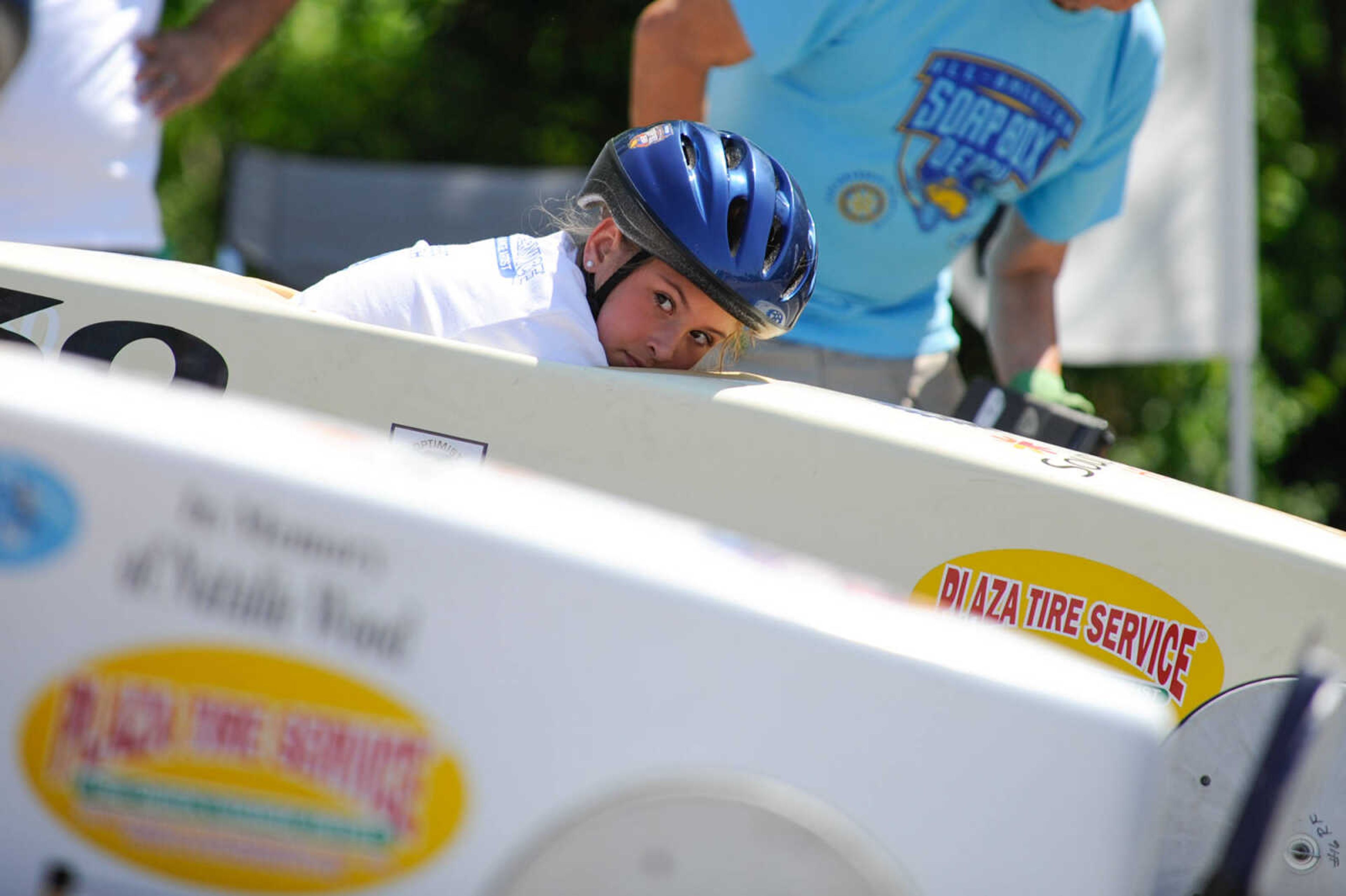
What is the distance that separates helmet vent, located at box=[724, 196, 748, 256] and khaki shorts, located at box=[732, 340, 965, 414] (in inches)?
18.3

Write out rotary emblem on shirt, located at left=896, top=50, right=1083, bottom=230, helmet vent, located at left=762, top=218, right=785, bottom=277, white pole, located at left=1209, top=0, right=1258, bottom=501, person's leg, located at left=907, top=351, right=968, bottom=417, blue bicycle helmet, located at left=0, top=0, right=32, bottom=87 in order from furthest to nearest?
white pole, located at left=1209, top=0, right=1258, bottom=501, person's leg, located at left=907, top=351, right=968, bottom=417, rotary emblem on shirt, located at left=896, top=50, right=1083, bottom=230, blue bicycle helmet, located at left=0, top=0, right=32, bottom=87, helmet vent, located at left=762, top=218, right=785, bottom=277

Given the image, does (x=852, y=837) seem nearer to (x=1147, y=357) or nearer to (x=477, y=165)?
(x=1147, y=357)

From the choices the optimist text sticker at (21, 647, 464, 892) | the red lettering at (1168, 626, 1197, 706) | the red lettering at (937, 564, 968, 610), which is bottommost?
the optimist text sticker at (21, 647, 464, 892)

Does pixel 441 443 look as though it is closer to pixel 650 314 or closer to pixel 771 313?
pixel 650 314

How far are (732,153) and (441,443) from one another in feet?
2.33

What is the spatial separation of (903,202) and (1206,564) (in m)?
0.96

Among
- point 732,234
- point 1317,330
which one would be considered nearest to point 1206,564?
point 732,234

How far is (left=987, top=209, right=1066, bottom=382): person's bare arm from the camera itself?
3027 mm

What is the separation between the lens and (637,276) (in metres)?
2.13

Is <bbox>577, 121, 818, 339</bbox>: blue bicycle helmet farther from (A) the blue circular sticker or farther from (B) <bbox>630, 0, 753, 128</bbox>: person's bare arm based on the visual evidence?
→ (A) the blue circular sticker

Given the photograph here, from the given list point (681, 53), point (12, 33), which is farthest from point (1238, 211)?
point (12, 33)

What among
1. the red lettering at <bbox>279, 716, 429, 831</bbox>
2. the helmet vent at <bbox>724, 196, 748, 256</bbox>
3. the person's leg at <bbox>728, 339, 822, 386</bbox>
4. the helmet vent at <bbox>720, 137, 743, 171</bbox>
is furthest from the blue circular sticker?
the person's leg at <bbox>728, 339, 822, 386</bbox>

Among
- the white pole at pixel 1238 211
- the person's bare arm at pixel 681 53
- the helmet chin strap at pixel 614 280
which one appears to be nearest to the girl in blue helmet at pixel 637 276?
the helmet chin strap at pixel 614 280

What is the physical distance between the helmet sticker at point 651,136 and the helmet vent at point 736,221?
0.16m
